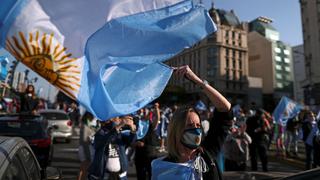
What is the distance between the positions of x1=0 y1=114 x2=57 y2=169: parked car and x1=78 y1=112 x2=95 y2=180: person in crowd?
145 centimetres

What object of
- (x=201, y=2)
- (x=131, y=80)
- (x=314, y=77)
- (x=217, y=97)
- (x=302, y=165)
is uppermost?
(x=314, y=77)

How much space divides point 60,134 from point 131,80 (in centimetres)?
1322

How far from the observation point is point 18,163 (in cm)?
285

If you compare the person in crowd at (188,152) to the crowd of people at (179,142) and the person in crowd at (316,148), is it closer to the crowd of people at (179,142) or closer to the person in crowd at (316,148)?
the crowd of people at (179,142)

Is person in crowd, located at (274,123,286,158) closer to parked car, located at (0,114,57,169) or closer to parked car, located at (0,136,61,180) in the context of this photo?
parked car, located at (0,114,57,169)

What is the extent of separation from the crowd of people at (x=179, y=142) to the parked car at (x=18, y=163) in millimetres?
927

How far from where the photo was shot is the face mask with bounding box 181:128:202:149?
A: 2.46 metres

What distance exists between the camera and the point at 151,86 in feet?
12.0

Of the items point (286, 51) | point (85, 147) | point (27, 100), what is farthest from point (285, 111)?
point (286, 51)

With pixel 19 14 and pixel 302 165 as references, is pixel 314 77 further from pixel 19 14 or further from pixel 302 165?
pixel 19 14

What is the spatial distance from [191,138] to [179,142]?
0.27ft

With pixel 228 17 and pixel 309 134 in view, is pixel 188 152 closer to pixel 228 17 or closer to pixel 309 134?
pixel 309 134

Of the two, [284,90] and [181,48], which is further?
[284,90]

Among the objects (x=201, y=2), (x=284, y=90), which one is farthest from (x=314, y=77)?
(x=284, y=90)
